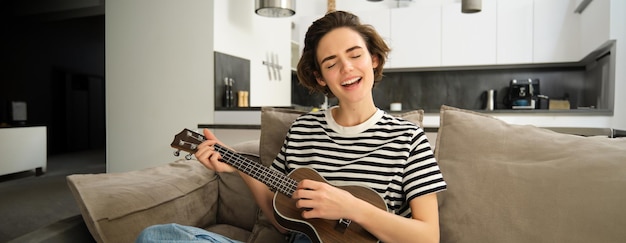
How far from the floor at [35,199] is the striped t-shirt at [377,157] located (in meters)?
2.68

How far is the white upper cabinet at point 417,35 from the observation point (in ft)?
14.8

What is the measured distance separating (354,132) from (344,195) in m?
0.25

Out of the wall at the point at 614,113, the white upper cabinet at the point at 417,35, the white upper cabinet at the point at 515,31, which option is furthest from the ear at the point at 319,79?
the white upper cabinet at the point at 515,31

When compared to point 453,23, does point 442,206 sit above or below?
below

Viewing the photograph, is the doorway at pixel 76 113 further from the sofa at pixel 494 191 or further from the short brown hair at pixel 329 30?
the short brown hair at pixel 329 30

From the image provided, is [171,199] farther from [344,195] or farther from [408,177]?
[408,177]

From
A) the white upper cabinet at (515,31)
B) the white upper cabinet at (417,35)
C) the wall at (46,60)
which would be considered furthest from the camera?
the wall at (46,60)

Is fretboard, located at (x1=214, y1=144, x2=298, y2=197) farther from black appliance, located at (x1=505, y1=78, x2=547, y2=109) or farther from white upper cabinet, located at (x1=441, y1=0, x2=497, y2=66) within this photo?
black appliance, located at (x1=505, y1=78, x2=547, y2=109)

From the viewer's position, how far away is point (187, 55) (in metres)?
3.23

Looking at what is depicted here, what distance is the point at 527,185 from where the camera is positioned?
3.69 ft

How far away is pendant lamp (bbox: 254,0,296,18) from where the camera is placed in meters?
3.07

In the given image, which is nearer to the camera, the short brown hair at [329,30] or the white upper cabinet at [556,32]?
the short brown hair at [329,30]

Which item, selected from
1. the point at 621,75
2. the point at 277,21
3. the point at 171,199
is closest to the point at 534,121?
the point at 621,75

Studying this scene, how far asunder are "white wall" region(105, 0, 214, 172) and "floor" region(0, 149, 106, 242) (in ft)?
2.19
